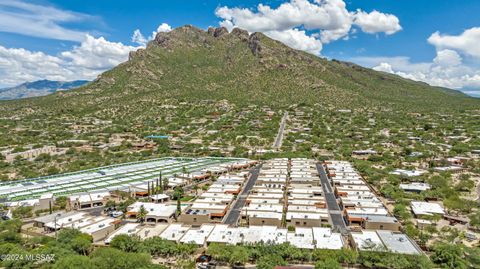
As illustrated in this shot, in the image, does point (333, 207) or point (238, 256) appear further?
point (333, 207)

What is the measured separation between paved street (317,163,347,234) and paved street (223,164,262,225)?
12.7 m

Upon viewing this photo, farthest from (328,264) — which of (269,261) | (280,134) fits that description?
(280,134)

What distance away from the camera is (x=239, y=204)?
171 ft

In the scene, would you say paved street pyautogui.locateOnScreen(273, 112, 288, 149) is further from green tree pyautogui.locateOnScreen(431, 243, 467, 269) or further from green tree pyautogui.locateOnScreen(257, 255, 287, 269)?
green tree pyautogui.locateOnScreen(257, 255, 287, 269)

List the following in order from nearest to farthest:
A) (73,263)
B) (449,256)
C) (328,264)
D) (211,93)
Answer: (73,263) → (328,264) → (449,256) → (211,93)

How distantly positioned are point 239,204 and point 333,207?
548 inches

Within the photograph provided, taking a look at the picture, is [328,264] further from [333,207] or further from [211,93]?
[211,93]

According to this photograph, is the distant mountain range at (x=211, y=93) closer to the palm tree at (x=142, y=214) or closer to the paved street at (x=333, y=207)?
the paved street at (x=333, y=207)

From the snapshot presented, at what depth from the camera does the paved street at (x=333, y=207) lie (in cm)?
4322

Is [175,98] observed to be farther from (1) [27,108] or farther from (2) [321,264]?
(2) [321,264]

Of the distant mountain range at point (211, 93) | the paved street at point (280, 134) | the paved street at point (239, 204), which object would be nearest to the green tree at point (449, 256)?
the paved street at point (239, 204)

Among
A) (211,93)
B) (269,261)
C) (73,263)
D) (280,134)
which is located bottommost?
(269,261)

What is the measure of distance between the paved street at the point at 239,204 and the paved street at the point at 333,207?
1272cm

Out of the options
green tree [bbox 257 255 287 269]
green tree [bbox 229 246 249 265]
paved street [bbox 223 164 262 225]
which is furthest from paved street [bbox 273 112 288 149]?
green tree [bbox 257 255 287 269]
